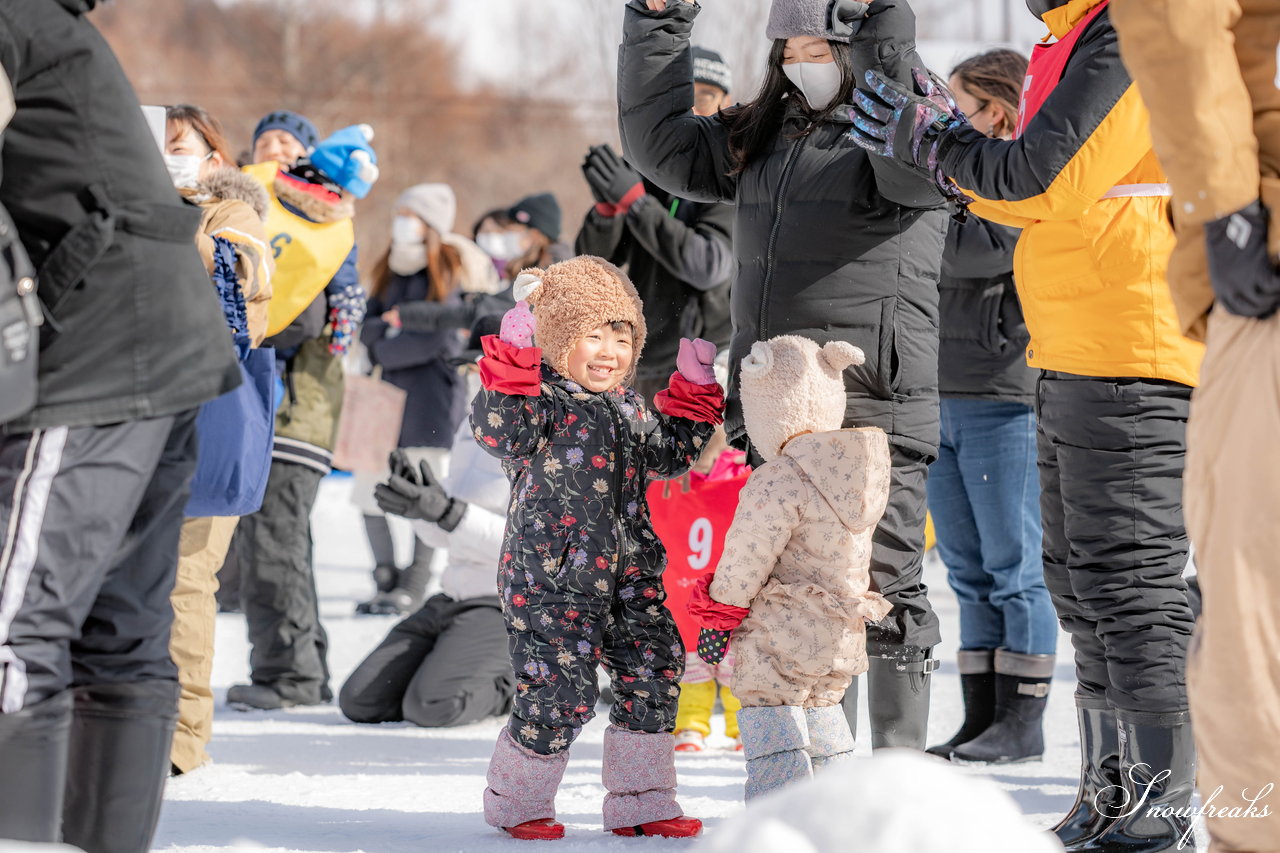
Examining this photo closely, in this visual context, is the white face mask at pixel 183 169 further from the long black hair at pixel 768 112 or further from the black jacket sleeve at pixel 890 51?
the black jacket sleeve at pixel 890 51

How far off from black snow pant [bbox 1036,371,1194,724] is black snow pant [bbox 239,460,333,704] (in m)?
3.09

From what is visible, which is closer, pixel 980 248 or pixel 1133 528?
pixel 1133 528

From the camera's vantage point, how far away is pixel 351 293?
530 cm

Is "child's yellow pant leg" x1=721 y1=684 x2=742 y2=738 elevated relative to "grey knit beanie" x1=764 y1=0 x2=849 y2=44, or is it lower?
lower

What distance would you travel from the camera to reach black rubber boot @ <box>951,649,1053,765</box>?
13.4 ft

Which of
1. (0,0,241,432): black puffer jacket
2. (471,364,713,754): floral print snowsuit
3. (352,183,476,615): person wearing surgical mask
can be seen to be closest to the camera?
(0,0,241,432): black puffer jacket

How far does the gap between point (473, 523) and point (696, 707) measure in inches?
38.1

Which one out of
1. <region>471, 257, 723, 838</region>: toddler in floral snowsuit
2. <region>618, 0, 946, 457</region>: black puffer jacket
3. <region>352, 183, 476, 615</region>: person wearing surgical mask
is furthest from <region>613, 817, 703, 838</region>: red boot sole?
<region>352, 183, 476, 615</region>: person wearing surgical mask

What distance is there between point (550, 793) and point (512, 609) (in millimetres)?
414

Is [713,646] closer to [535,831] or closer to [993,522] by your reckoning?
[535,831]

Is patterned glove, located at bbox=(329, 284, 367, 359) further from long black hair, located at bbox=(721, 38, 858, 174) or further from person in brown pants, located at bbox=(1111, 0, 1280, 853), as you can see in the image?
person in brown pants, located at bbox=(1111, 0, 1280, 853)

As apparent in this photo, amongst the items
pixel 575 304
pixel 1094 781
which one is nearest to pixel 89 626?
pixel 575 304

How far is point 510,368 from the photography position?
3.18 metres

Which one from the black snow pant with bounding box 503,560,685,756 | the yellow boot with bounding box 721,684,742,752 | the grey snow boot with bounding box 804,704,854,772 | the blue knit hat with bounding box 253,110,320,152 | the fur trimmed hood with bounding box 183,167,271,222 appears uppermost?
the blue knit hat with bounding box 253,110,320,152
